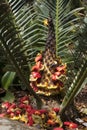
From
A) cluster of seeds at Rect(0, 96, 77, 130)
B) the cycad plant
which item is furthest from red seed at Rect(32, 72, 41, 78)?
cluster of seeds at Rect(0, 96, 77, 130)

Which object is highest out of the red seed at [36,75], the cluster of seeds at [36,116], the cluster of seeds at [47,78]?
the red seed at [36,75]

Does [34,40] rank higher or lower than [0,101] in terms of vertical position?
higher

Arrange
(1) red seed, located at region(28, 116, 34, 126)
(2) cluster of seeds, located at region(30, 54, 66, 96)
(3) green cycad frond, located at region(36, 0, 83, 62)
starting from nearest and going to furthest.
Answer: (1) red seed, located at region(28, 116, 34, 126) → (2) cluster of seeds, located at region(30, 54, 66, 96) → (3) green cycad frond, located at region(36, 0, 83, 62)

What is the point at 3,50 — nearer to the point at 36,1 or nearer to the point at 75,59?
the point at 75,59

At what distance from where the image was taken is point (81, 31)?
390cm

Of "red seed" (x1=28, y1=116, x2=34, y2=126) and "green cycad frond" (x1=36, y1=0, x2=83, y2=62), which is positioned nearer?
"red seed" (x1=28, y1=116, x2=34, y2=126)

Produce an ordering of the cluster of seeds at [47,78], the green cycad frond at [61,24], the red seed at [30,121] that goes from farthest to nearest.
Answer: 1. the green cycad frond at [61,24]
2. the cluster of seeds at [47,78]
3. the red seed at [30,121]

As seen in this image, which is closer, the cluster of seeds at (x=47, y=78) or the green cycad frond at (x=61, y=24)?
the cluster of seeds at (x=47, y=78)

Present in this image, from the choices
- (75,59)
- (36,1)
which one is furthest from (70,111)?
(36,1)

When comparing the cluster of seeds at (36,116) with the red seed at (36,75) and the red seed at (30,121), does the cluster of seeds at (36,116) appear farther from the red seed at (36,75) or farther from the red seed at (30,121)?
the red seed at (36,75)

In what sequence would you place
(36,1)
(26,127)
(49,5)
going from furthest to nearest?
(36,1), (49,5), (26,127)

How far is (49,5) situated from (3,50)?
1.20m

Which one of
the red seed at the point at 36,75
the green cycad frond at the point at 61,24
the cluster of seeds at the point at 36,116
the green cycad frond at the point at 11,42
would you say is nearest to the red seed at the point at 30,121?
the cluster of seeds at the point at 36,116

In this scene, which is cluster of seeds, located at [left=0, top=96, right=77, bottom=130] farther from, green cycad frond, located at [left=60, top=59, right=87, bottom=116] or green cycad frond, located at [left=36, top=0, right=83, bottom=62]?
green cycad frond, located at [left=36, top=0, right=83, bottom=62]
